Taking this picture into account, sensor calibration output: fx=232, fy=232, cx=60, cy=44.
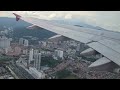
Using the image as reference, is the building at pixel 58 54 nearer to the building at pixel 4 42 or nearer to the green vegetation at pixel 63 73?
the green vegetation at pixel 63 73

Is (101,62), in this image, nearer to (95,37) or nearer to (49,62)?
(95,37)

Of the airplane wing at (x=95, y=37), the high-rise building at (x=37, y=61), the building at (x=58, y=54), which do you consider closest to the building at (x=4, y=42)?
the high-rise building at (x=37, y=61)

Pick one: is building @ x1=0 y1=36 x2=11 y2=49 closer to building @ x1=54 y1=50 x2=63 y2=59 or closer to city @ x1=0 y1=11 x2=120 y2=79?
city @ x1=0 y1=11 x2=120 y2=79

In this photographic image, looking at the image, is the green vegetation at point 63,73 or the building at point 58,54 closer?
the green vegetation at point 63,73

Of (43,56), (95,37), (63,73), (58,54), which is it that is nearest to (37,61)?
(43,56)

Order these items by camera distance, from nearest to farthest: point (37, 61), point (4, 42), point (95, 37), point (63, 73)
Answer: point (95, 37) < point (63, 73) < point (37, 61) < point (4, 42)
